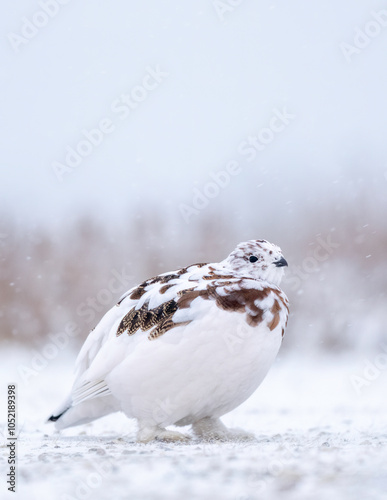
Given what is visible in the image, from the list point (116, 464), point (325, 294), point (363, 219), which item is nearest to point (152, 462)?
point (116, 464)

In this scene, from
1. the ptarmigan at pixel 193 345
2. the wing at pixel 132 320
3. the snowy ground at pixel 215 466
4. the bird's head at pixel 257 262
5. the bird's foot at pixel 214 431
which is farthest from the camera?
the bird's foot at pixel 214 431

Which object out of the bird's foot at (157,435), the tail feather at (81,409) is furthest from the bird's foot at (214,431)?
the tail feather at (81,409)

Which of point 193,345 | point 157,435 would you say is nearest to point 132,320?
point 193,345

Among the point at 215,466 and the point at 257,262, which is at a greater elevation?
the point at 257,262

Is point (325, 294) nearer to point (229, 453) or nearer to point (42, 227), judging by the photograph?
point (42, 227)

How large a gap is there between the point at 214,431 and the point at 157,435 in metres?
0.43

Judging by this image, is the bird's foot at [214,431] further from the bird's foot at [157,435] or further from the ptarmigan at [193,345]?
the bird's foot at [157,435]

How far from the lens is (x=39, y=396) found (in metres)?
7.71

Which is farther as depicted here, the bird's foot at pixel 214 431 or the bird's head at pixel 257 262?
the bird's foot at pixel 214 431

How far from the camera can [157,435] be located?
13.9ft

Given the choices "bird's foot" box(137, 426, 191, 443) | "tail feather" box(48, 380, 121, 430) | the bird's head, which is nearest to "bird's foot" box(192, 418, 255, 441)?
"bird's foot" box(137, 426, 191, 443)

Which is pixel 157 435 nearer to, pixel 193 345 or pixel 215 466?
pixel 193 345

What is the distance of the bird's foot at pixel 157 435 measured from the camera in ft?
13.8

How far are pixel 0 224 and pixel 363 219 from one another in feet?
21.6
